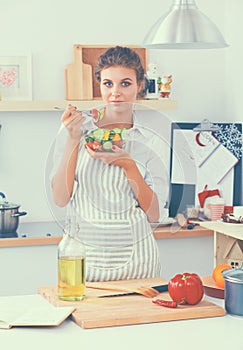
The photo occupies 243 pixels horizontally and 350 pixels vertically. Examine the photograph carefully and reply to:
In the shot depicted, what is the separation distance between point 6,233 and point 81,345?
2046 mm

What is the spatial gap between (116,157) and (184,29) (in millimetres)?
496

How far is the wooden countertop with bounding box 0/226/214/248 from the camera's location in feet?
12.6

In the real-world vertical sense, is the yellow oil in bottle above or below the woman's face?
below

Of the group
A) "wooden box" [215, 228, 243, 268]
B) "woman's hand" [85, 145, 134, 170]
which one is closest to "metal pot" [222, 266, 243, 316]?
"woman's hand" [85, 145, 134, 170]

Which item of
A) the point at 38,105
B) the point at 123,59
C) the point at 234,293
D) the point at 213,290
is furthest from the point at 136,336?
the point at 38,105

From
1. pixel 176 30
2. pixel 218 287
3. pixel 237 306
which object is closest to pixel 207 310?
pixel 237 306

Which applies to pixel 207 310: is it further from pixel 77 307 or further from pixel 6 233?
pixel 6 233

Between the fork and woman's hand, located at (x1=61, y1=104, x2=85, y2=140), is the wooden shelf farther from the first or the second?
the fork

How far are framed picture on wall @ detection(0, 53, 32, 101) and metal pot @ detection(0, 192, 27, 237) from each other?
60cm

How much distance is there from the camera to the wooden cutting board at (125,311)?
7.11ft

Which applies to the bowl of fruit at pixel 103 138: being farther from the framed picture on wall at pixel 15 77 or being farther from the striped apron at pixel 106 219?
the framed picture on wall at pixel 15 77

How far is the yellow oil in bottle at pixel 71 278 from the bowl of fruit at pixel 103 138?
398 millimetres

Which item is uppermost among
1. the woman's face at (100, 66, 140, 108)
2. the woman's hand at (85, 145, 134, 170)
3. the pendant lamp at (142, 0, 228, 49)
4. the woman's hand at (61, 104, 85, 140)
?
the pendant lamp at (142, 0, 228, 49)

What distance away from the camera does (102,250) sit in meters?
2.61
